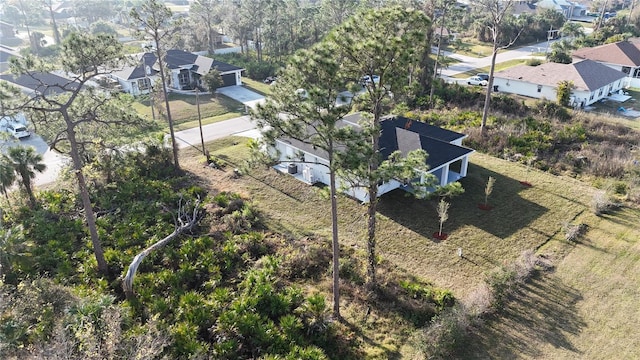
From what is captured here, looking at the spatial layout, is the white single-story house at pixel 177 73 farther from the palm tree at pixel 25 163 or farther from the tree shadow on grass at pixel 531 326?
the tree shadow on grass at pixel 531 326

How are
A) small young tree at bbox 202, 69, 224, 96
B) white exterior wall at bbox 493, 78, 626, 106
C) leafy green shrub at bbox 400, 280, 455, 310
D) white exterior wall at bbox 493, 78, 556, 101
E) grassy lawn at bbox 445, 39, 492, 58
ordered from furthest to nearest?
grassy lawn at bbox 445, 39, 492, 58 → small young tree at bbox 202, 69, 224, 96 → white exterior wall at bbox 493, 78, 556, 101 → white exterior wall at bbox 493, 78, 626, 106 → leafy green shrub at bbox 400, 280, 455, 310

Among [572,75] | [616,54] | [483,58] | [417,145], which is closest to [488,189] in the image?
[417,145]

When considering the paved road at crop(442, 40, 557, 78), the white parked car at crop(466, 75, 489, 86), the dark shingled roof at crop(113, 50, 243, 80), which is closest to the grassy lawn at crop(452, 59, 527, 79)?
the paved road at crop(442, 40, 557, 78)

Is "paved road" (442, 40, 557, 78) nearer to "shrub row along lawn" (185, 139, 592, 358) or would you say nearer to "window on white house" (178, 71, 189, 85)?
"shrub row along lawn" (185, 139, 592, 358)

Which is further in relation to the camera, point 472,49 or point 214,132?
point 472,49

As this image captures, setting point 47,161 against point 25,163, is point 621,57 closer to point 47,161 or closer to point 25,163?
point 25,163

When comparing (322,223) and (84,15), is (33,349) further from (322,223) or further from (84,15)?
(84,15)
